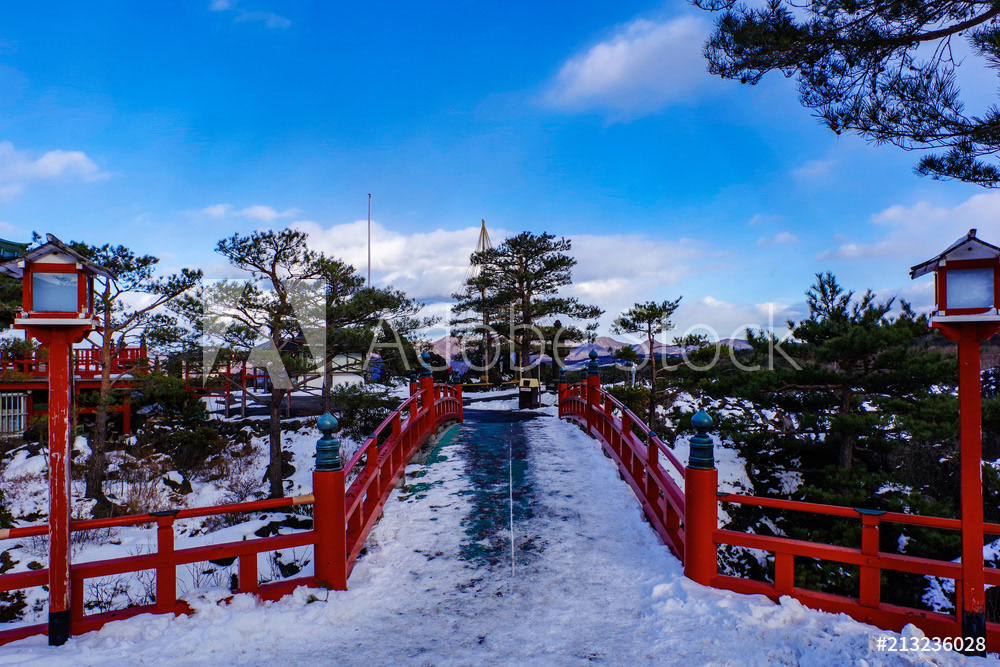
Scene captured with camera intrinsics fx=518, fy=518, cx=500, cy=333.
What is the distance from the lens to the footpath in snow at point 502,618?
12.7 ft

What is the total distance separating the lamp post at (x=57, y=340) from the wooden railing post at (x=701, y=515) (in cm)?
524

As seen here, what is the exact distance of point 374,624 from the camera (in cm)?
445

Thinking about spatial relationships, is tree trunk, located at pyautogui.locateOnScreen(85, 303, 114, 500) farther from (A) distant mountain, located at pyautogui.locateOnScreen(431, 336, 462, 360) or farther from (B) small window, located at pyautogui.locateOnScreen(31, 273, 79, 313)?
(A) distant mountain, located at pyautogui.locateOnScreen(431, 336, 462, 360)

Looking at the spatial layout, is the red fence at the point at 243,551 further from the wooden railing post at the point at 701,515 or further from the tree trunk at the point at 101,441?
the tree trunk at the point at 101,441

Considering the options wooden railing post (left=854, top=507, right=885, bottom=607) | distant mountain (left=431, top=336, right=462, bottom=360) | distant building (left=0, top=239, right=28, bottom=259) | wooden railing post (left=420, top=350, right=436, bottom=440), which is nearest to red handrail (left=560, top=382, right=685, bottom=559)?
wooden railing post (left=854, top=507, right=885, bottom=607)

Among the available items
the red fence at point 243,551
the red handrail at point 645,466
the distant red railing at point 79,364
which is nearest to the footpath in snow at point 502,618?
the red fence at point 243,551

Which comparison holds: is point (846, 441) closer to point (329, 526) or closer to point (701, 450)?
point (701, 450)

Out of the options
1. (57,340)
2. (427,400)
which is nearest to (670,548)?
(57,340)

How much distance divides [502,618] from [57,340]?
4313 millimetres

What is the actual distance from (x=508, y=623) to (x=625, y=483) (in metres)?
4.31

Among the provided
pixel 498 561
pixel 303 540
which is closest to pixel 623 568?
pixel 498 561

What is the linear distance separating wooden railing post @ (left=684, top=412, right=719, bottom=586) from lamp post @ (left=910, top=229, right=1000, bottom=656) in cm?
179

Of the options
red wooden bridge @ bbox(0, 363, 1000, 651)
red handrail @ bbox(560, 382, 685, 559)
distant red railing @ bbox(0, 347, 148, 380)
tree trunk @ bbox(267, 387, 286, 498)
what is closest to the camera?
red wooden bridge @ bbox(0, 363, 1000, 651)

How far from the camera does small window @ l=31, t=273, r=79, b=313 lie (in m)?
4.02
